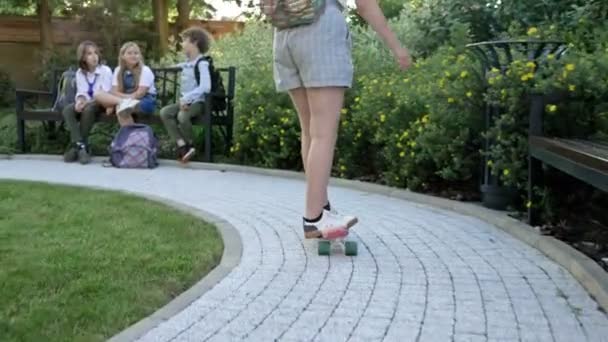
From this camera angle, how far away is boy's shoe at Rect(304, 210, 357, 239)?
154 inches

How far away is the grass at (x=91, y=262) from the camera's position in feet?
9.23

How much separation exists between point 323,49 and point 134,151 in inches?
A: 185

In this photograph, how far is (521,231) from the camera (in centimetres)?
434

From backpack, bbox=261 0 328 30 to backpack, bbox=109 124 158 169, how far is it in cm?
450

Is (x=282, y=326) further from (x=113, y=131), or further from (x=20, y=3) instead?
(x=20, y=3)

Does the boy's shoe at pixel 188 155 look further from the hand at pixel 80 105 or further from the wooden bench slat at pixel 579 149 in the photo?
the wooden bench slat at pixel 579 149

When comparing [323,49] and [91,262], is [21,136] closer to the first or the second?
[91,262]

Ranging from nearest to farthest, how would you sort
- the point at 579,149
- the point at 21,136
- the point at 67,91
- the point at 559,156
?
the point at 579,149, the point at 559,156, the point at 67,91, the point at 21,136

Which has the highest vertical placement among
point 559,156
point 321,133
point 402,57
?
point 402,57

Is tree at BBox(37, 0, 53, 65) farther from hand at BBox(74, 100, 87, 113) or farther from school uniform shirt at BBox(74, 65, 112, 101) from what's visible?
hand at BBox(74, 100, 87, 113)

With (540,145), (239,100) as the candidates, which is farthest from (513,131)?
(239,100)

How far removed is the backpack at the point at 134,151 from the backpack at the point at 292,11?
4.50 metres

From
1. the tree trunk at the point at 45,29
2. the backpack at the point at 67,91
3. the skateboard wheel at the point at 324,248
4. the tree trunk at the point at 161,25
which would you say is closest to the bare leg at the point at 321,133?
the skateboard wheel at the point at 324,248

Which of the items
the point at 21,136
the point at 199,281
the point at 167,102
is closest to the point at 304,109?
the point at 199,281
